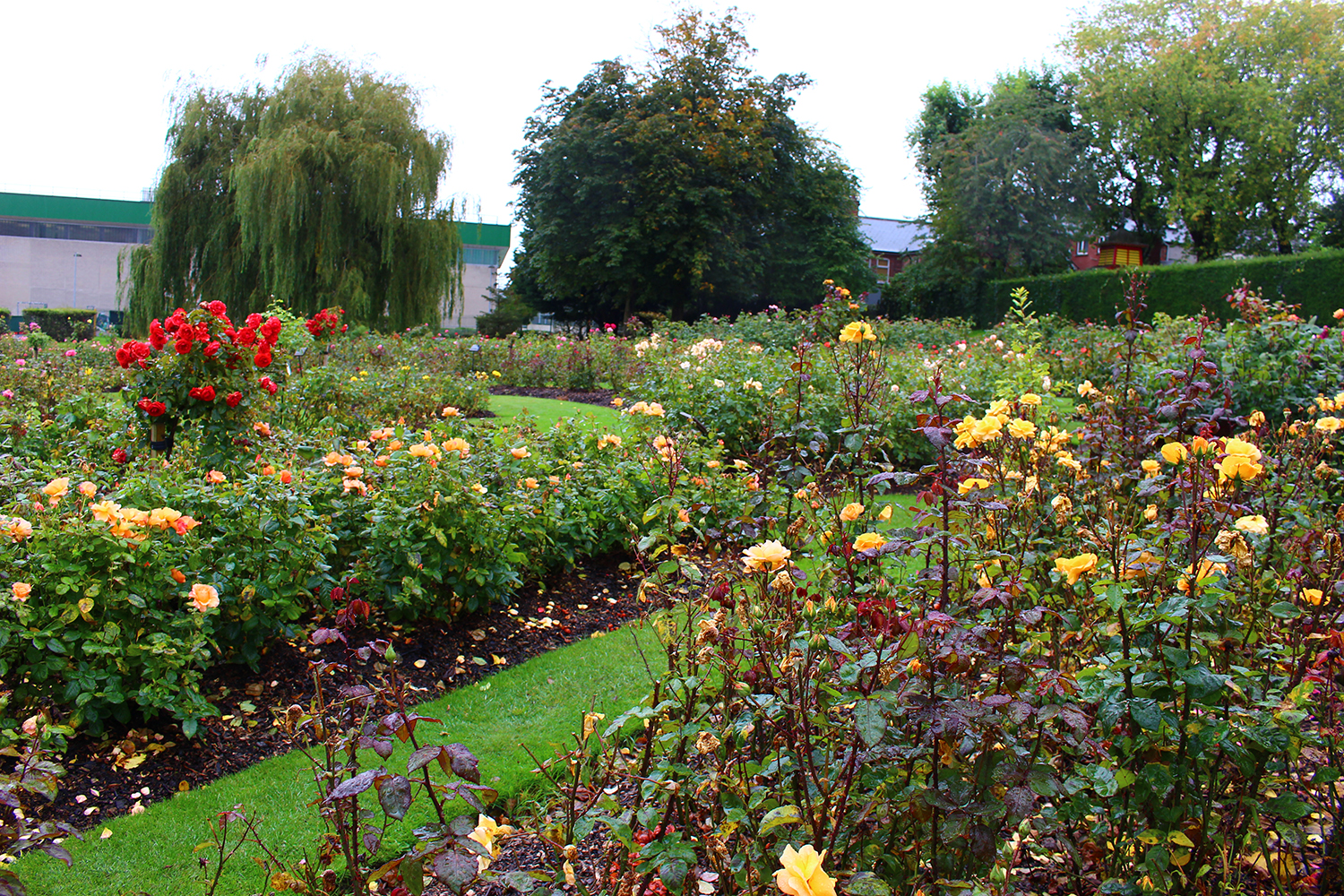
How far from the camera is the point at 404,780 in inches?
44.1

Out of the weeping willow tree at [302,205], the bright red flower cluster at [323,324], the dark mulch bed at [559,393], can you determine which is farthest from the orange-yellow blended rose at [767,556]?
the weeping willow tree at [302,205]

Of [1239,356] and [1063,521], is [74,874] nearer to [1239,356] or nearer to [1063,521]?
[1063,521]

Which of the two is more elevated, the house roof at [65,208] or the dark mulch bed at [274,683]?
the house roof at [65,208]

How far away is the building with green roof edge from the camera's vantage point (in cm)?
3569

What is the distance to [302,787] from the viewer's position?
91.0 inches

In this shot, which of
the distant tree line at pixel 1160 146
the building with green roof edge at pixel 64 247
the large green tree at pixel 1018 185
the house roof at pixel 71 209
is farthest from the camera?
the house roof at pixel 71 209

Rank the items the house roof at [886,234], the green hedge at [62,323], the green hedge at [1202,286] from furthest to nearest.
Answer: the house roof at [886,234] < the green hedge at [62,323] < the green hedge at [1202,286]

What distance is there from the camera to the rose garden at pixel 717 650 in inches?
50.0

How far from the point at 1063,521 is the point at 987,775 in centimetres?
109

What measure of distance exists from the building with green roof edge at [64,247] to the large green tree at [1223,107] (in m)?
24.6

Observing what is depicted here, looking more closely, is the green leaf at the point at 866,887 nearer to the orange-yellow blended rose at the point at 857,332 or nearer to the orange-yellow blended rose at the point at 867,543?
the orange-yellow blended rose at the point at 867,543

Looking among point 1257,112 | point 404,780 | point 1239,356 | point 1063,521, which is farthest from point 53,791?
point 1257,112

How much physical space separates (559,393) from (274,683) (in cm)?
929

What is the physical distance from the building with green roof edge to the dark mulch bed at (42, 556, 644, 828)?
109 ft
